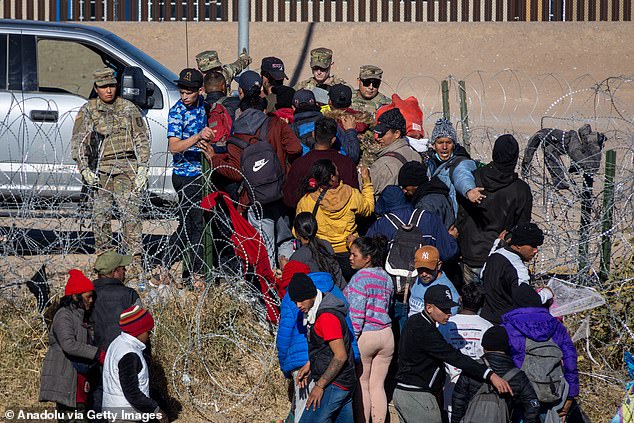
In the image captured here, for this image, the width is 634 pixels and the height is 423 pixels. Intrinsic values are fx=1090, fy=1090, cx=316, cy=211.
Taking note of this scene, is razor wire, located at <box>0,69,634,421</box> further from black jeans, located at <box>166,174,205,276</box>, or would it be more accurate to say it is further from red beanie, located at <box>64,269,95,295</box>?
red beanie, located at <box>64,269,95,295</box>

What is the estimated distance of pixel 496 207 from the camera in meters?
8.05

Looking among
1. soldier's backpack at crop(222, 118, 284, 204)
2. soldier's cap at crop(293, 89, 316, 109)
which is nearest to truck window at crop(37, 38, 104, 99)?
soldier's cap at crop(293, 89, 316, 109)

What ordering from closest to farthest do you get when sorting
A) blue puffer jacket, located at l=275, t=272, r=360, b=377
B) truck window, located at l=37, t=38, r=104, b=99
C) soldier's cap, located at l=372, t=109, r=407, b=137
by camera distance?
blue puffer jacket, located at l=275, t=272, r=360, b=377, soldier's cap, located at l=372, t=109, r=407, b=137, truck window, located at l=37, t=38, r=104, b=99

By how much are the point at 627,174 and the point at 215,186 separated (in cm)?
344

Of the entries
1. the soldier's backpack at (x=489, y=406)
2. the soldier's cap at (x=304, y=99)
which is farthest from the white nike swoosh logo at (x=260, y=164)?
the soldier's backpack at (x=489, y=406)

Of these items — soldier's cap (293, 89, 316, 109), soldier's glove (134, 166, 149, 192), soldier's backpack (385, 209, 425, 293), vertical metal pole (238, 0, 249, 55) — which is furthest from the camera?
vertical metal pole (238, 0, 249, 55)

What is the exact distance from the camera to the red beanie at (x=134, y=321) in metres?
6.43

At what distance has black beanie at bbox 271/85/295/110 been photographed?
9180 mm

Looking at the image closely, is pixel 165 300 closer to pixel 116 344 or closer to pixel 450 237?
pixel 116 344

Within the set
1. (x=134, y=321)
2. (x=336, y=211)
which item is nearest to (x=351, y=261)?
(x=336, y=211)

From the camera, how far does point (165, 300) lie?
26.5 feet

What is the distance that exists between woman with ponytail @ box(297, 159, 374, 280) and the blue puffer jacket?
38.4 inches

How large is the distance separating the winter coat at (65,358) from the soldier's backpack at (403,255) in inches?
83.1

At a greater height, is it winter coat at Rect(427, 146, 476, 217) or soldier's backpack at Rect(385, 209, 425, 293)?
winter coat at Rect(427, 146, 476, 217)
